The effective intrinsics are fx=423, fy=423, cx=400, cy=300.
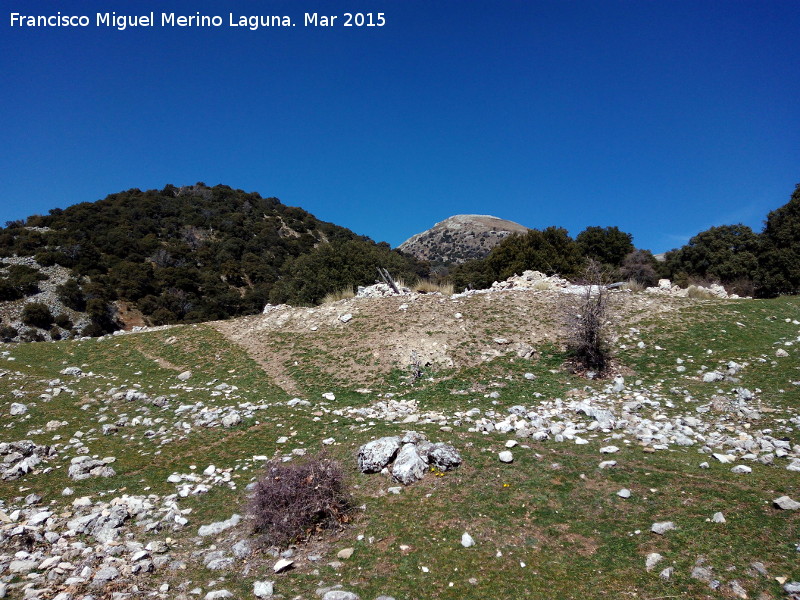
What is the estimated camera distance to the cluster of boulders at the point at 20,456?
8.32 metres

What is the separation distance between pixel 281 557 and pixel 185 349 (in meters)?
13.9

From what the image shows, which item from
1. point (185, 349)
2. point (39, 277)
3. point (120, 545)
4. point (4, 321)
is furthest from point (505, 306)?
point (39, 277)

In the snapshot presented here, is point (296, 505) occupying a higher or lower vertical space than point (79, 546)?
higher

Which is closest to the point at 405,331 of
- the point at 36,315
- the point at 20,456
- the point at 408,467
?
the point at 408,467

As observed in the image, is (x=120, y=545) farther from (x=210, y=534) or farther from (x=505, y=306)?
(x=505, y=306)

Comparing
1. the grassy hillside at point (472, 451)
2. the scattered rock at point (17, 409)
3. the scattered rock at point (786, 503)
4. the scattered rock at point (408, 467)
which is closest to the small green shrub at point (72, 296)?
the grassy hillside at point (472, 451)

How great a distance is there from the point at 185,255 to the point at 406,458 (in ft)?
178

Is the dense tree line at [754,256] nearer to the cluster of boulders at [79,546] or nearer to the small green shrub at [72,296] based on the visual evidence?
the cluster of boulders at [79,546]

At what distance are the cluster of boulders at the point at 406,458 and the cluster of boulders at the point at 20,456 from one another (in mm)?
6707

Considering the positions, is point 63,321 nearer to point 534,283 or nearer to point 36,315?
point 36,315

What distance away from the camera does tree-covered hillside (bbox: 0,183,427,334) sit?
31375 mm

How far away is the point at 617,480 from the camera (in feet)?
24.1

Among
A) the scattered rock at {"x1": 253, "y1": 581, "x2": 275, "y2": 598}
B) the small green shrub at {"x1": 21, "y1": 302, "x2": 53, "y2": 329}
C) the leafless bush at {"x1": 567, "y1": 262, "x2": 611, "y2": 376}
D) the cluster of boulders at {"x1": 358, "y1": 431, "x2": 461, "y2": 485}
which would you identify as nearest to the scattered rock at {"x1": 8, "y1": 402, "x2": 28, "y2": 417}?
the cluster of boulders at {"x1": 358, "y1": 431, "x2": 461, "y2": 485}

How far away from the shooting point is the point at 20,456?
8.78 m
